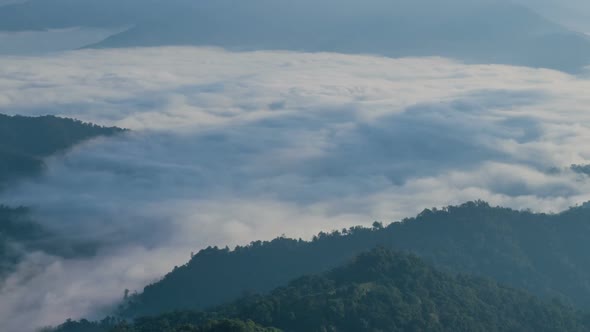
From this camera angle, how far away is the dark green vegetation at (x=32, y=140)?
236ft

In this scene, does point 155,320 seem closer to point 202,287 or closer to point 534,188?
point 202,287

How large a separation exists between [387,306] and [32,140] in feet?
159

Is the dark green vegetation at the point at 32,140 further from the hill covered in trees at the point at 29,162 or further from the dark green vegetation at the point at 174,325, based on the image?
the dark green vegetation at the point at 174,325

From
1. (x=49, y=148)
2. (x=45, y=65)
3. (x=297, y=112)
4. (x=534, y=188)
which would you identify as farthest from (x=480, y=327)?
(x=45, y=65)

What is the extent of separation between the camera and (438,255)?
52844mm

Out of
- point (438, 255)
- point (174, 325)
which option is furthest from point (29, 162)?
point (174, 325)

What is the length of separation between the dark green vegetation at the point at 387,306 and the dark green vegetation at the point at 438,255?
7694mm

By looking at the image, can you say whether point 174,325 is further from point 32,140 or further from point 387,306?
point 32,140

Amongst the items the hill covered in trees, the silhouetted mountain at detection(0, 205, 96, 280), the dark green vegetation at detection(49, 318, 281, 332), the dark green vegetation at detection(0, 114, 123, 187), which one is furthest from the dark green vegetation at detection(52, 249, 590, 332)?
the dark green vegetation at detection(0, 114, 123, 187)

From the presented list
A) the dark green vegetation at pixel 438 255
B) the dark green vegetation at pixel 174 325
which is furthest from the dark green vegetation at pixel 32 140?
the dark green vegetation at pixel 174 325

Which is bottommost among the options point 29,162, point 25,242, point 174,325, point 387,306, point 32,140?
point 387,306

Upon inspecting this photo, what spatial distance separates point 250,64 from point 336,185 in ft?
264

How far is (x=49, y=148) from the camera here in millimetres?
76125

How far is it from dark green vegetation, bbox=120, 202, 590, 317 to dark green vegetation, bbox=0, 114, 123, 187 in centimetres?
2500
